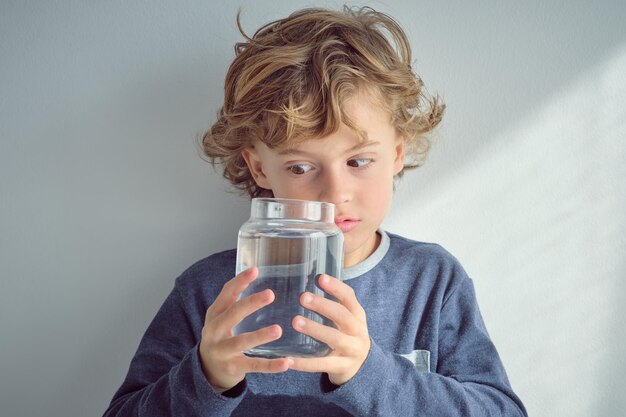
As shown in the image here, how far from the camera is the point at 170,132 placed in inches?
39.6

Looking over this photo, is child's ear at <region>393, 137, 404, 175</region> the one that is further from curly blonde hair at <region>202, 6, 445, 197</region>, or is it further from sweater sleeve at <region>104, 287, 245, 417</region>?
Result: sweater sleeve at <region>104, 287, 245, 417</region>

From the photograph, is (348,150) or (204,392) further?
(348,150)

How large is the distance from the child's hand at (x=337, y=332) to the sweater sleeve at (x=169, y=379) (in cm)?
13

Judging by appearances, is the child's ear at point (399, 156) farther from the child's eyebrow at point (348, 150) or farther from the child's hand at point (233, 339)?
the child's hand at point (233, 339)

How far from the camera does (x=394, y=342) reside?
0.89 metres

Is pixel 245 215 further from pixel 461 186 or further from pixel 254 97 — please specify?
pixel 461 186

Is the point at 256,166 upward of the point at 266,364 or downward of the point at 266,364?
upward

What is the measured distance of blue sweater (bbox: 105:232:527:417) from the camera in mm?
757

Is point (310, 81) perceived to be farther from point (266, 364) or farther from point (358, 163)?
point (266, 364)

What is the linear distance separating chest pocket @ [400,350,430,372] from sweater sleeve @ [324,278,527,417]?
0.02 metres

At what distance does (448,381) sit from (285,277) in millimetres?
292

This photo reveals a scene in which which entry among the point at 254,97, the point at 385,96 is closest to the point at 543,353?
the point at 385,96

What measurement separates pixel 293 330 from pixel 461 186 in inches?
20.0

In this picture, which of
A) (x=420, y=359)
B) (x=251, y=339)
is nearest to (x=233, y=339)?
(x=251, y=339)
